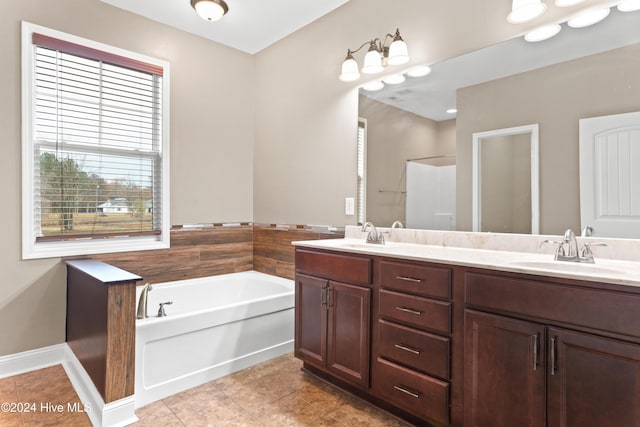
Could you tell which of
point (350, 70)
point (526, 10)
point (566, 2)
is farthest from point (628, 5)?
point (350, 70)

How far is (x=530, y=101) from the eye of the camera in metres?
1.83

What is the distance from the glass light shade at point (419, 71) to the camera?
2244 millimetres

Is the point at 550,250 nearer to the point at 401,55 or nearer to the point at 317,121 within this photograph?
the point at 401,55

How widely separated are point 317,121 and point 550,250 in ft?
6.45

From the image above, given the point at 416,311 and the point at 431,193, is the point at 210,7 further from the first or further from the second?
the point at 416,311

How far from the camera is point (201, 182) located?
326 centimetres

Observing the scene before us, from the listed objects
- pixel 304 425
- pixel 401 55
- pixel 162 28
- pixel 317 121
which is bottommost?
pixel 304 425

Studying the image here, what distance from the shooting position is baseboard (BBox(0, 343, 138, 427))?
1.76 metres

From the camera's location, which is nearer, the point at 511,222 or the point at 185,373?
the point at 511,222

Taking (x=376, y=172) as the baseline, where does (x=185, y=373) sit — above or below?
below

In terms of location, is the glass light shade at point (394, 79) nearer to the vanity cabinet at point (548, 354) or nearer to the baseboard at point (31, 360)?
the vanity cabinet at point (548, 354)

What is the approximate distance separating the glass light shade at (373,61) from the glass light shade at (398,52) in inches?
3.7

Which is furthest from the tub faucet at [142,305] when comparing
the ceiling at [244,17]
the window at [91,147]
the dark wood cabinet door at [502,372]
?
the ceiling at [244,17]

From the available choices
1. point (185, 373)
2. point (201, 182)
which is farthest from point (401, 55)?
point (185, 373)
